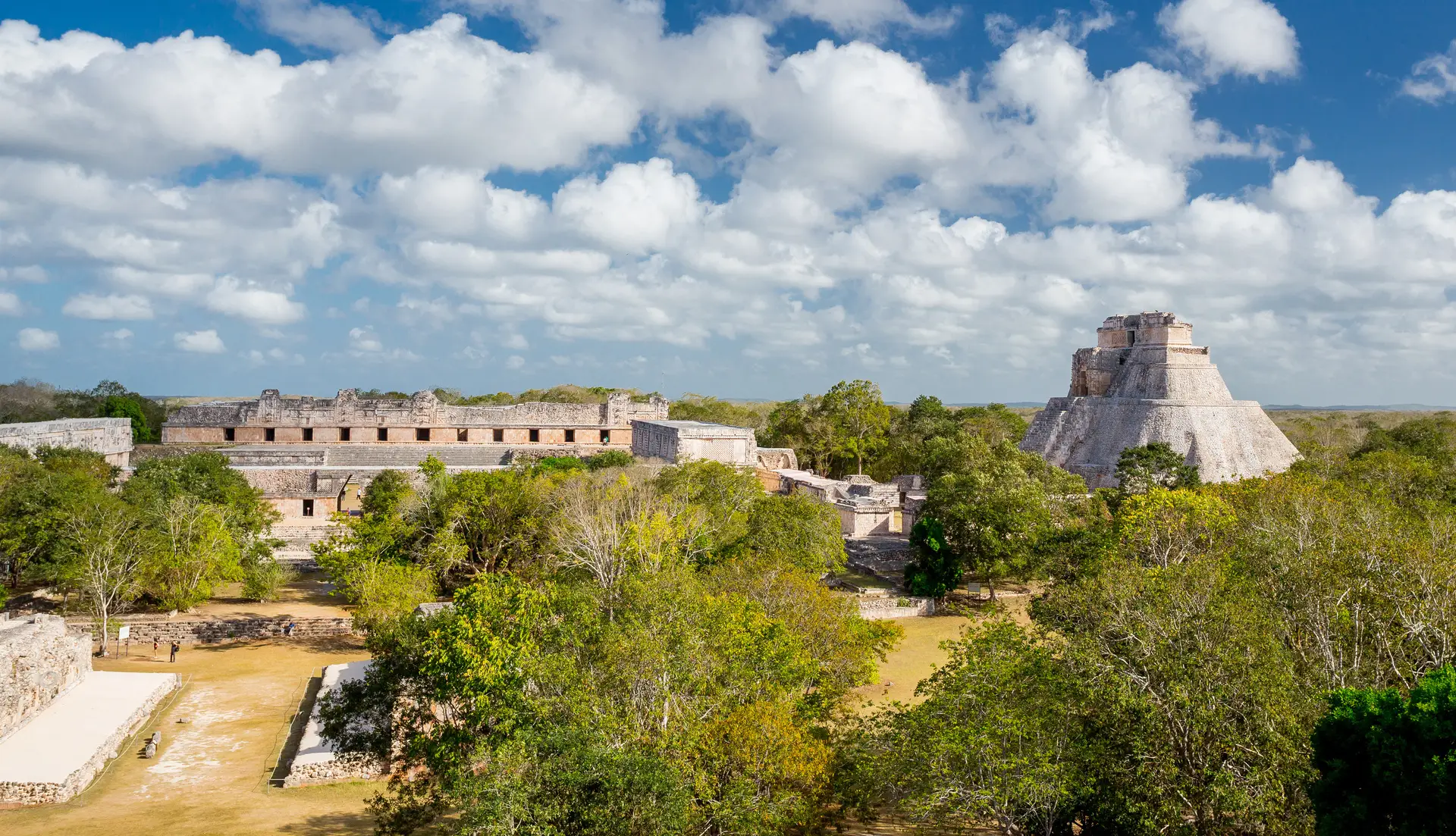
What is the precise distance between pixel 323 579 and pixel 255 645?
17.2ft

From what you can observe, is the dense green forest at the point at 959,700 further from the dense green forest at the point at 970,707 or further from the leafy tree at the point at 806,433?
the leafy tree at the point at 806,433

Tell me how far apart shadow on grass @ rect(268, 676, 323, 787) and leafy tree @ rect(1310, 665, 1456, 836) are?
1125cm

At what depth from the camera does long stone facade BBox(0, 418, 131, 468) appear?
24.4 metres

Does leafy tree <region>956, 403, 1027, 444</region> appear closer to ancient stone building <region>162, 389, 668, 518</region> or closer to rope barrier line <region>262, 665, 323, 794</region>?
ancient stone building <region>162, 389, 668, 518</region>

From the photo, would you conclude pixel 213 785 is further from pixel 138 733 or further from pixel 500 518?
pixel 500 518

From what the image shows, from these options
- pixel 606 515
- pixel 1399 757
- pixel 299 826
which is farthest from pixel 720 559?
pixel 1399 757

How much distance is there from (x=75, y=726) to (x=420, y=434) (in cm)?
2033

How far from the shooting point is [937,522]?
20562 millimetres

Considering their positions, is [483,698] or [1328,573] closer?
[483,698]

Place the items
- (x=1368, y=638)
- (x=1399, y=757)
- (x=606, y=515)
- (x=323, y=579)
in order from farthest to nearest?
(x=323, y=579), (x=606, y=515), (x=1368, y=638), (x=1399, y=757)

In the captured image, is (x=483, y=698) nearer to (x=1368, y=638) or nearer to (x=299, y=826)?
(x=299, y=826)

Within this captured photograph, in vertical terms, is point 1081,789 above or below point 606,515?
below

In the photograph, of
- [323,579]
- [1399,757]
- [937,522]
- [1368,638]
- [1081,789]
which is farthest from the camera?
[323,579]

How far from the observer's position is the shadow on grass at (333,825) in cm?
961
